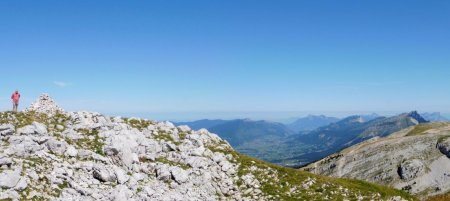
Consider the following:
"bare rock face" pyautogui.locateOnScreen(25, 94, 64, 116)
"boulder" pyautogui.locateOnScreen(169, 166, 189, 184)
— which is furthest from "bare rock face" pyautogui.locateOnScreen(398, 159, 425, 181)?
"bare rock face" pyautogui.locateOnScreen(25, 94, 64, 116)

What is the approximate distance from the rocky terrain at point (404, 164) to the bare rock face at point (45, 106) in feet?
343

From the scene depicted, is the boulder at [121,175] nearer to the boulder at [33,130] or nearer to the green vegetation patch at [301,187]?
the boulder at [33,130]

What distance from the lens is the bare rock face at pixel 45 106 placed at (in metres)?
44.8

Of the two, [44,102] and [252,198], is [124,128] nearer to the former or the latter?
[44,102]

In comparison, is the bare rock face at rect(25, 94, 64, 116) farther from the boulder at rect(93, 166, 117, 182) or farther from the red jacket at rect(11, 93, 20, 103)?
the boulder at rect(93, 166, 117, 182)

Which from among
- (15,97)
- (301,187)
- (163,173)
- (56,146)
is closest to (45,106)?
(15,97)

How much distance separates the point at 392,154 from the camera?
13388 cm

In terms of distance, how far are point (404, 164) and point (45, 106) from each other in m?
114

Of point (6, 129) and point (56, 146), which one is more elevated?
point (6, 129)

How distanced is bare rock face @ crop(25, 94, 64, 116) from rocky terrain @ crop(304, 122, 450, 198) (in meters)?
104

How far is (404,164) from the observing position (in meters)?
124

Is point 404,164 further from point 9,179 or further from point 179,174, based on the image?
point 9,179

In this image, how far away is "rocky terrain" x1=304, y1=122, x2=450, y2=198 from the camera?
385ft

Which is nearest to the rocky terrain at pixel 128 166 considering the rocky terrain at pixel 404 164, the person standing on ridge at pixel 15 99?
the person standing on ridge at pixel 15 99
